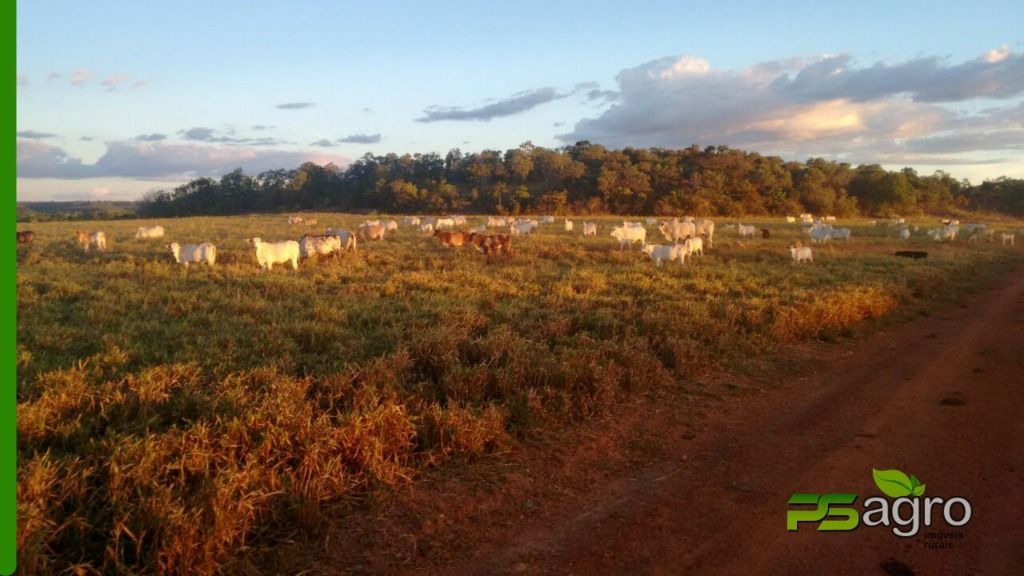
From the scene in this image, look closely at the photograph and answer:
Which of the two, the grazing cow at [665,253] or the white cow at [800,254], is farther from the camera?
the white cow at [800,254]

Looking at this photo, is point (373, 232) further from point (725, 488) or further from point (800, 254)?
point (725, 488)

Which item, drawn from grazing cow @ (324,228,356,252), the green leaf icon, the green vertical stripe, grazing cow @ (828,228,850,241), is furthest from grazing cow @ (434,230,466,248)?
the green vertical stripe

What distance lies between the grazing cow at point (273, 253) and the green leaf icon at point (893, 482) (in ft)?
51.5

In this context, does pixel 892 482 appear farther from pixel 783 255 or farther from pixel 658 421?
pixel 783 255

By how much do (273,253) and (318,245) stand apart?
2.90m

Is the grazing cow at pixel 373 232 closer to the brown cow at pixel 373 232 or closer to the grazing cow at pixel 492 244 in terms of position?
the brown cow at pixel 373 232

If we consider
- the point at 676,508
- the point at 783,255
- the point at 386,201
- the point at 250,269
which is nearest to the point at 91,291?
the point at 250,269

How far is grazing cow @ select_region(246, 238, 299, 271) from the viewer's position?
18.0 metres

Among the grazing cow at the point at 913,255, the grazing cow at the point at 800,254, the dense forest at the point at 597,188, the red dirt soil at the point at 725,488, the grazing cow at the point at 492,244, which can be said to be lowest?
the red dirt soil at the point at 725,488

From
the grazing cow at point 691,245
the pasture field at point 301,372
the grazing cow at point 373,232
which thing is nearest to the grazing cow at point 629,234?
the grazing cow at point 691,245

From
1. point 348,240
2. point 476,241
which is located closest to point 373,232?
point 348,240

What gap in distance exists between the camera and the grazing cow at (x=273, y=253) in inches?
711

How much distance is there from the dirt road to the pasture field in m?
1.32

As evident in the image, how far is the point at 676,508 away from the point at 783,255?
2166 centimetres
